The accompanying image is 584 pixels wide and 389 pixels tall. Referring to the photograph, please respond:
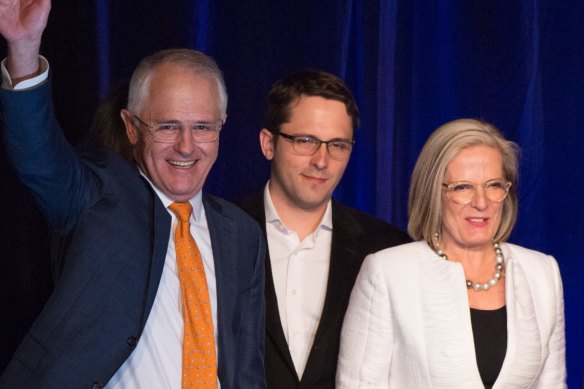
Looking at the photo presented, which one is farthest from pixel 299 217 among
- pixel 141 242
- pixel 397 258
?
pixel 141 242

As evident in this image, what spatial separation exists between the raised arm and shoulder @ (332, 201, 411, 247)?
130 centimetres

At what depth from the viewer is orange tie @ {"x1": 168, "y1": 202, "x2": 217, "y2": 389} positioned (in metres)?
2.17

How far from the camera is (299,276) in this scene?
276 cm

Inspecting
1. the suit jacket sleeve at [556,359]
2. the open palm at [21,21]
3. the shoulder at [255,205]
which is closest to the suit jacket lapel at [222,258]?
the shoulder at [255,205]

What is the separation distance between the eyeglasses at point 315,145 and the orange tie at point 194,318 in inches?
24.6

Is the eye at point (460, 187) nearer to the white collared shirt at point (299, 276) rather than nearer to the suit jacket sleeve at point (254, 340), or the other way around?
the white collared shirt at point (299, 276)

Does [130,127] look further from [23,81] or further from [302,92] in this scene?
[302,92]

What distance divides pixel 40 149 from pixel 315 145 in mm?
1129

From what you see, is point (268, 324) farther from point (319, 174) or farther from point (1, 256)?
point (1, 256)

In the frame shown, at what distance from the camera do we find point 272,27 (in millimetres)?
3396

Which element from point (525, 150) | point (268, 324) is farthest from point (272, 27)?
point (268, 324)

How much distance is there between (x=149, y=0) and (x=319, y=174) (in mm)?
1056

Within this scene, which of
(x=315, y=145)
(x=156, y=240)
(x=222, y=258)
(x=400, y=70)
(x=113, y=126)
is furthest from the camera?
(x=400, y=70)

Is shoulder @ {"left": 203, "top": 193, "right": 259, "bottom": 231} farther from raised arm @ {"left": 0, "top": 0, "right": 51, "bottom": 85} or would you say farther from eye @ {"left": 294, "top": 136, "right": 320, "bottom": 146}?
raised arm @ {"left": 0, "top": 0, "right": 51, "bottom": 85}
